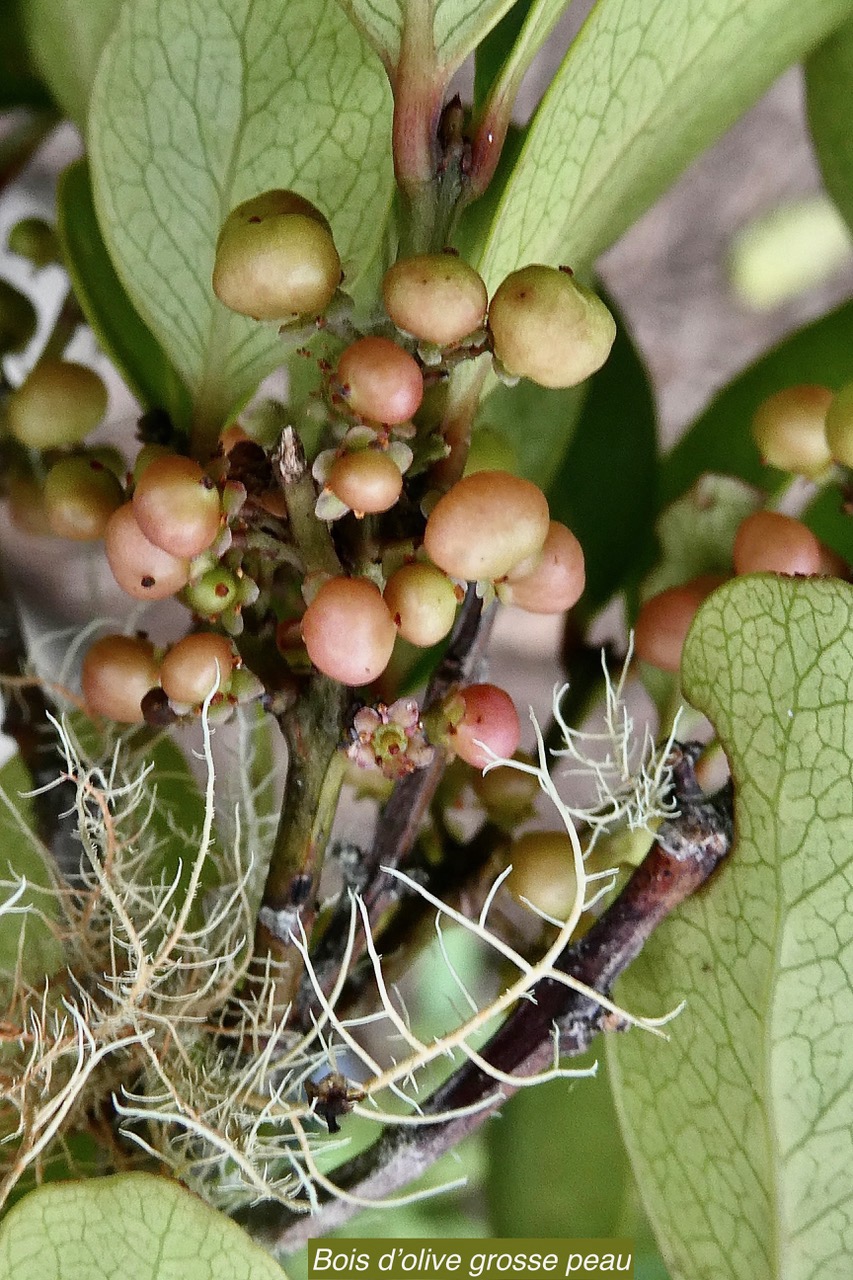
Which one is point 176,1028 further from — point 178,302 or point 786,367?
point 786,367

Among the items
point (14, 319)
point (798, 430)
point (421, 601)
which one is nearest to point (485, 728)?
point (421, 601)

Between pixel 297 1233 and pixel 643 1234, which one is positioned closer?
pixel 297 1233

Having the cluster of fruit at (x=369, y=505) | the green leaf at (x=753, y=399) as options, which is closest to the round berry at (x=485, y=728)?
the cluster of fruit at (x=369, y=505)

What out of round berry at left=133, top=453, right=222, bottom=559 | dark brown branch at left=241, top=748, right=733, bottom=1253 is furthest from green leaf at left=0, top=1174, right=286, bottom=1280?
round berry at left=133, top=453, right=222, bottom=559

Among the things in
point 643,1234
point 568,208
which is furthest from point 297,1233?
point 568,208

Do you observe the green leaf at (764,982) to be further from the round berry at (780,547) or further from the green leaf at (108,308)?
the green leaf at (108,308)

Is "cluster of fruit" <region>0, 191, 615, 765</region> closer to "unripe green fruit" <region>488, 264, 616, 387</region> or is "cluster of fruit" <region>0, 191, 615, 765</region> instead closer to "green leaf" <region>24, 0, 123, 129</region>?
"unripe green fruit" <region>488, 264, 616, 387</region>
